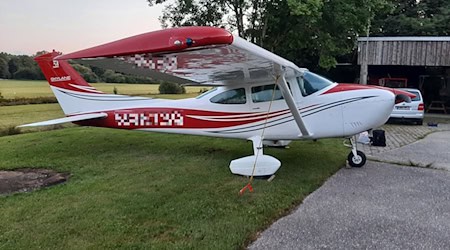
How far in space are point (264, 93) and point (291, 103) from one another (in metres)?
1.04

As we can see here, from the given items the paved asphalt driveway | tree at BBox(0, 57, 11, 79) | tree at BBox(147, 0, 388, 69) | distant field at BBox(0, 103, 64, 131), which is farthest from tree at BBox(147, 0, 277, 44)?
tree at BBox(0, 57, 11, 79)

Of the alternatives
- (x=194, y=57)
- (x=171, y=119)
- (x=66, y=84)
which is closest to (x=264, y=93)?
(x=171, y=119)

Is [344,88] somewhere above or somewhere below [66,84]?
below

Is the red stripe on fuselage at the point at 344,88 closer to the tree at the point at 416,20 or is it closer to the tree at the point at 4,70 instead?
the tree at the point at 416,20

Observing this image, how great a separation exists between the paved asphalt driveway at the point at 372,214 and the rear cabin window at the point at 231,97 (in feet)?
7.33

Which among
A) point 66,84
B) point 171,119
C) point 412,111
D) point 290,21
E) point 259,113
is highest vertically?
point 290,21

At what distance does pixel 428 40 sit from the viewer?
15.4 m

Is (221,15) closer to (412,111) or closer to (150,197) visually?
(412,111)

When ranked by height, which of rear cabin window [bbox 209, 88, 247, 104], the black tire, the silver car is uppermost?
rear cabin window [bbox 209, 88, 247, 104]

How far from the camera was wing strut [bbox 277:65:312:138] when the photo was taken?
5305 millimetres

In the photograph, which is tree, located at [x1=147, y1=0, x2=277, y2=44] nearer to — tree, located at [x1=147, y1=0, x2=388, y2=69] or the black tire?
tree, located at [x1=147, y1=0, x2=388, y2=69]

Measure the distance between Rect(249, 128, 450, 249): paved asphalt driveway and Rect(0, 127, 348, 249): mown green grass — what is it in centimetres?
26

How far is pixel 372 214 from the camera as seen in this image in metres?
4.27

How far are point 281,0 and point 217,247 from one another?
11.2 metres
